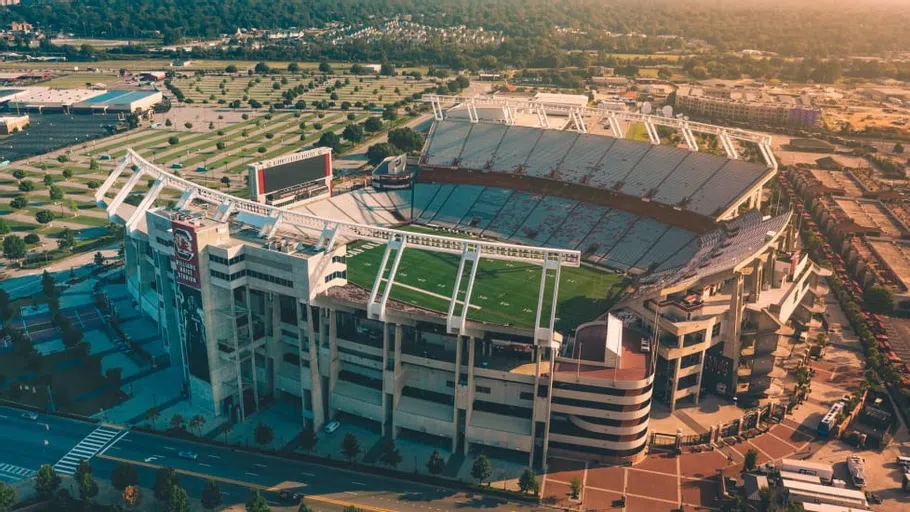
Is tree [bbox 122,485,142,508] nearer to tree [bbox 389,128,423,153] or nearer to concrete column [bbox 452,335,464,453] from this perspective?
concrete column [bbox 452,335,464,453]

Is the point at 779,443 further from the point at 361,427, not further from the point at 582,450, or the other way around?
the point at 361,427

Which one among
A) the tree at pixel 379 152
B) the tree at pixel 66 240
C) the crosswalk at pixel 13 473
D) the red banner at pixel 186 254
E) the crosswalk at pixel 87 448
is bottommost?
the crosswalk at pixel 13 473

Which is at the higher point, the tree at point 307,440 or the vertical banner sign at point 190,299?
the vertical banner sign at point 190,299

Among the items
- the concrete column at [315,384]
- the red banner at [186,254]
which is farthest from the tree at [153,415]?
the concrete column at [315,384]

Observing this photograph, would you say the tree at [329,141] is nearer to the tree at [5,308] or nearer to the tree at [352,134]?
the tree at [352,134]

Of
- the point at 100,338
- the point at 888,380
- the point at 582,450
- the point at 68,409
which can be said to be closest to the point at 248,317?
the point at 68,409

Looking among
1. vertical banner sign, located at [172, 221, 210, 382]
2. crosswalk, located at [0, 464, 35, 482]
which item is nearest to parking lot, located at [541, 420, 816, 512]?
vertical banner sign, located at [172, 221, 210, 382]
